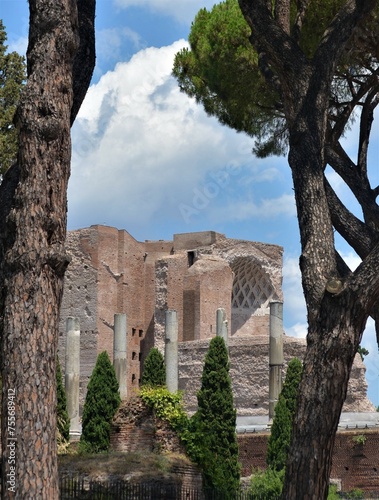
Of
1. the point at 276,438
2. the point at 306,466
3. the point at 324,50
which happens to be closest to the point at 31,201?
the point at 306,466

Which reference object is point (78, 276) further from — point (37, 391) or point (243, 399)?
point (37, 391)

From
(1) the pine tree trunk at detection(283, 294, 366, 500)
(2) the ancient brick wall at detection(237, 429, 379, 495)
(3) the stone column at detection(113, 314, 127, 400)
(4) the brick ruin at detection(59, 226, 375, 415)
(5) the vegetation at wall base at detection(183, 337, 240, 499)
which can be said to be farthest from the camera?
(4) the brick ruin at detection(59, 226, 375, 415)

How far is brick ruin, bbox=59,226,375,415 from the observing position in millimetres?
32094

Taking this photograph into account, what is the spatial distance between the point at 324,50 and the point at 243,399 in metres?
19.2

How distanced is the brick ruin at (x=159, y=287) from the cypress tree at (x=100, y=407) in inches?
337

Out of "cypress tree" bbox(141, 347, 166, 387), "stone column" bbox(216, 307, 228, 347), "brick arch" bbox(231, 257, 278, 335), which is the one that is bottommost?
"cypress tree" bbox(141, 347, 166, 387)

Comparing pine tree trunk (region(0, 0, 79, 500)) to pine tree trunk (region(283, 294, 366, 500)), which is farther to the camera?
Result: pine tree trunk (region(283, 294, 366, 500))

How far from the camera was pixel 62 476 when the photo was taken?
12.5 meters

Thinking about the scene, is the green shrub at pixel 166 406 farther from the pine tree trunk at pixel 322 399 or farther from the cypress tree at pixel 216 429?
the pine tree trunk at pixel 322 399

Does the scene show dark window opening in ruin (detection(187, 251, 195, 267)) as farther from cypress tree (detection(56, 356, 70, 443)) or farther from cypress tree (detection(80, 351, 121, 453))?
cypress tree (detection(56, 356, 70, 443))

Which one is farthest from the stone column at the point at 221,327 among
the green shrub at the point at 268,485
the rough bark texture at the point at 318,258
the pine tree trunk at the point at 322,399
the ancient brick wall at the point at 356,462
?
the pine tree trunk at the point at 322,399

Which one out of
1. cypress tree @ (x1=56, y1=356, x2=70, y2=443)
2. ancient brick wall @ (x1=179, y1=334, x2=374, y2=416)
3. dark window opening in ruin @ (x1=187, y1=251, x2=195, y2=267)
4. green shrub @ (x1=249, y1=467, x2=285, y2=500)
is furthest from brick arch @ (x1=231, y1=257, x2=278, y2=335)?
green shrub @ (x1=249, y1=467, x2=285, y2=500)

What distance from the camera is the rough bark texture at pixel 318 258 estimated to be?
25.9ft

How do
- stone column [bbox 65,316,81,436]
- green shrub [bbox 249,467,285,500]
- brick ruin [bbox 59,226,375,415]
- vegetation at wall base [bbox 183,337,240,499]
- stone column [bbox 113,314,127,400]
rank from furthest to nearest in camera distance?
brick ruin [bbox 59,226,375,415], stone column [bbox 113,314,127,400], stone column [bbox 65,316,81,436], vegetation at wall base [bbox 183,337,240,499], green shrub [bbox 249,467,285,500]
